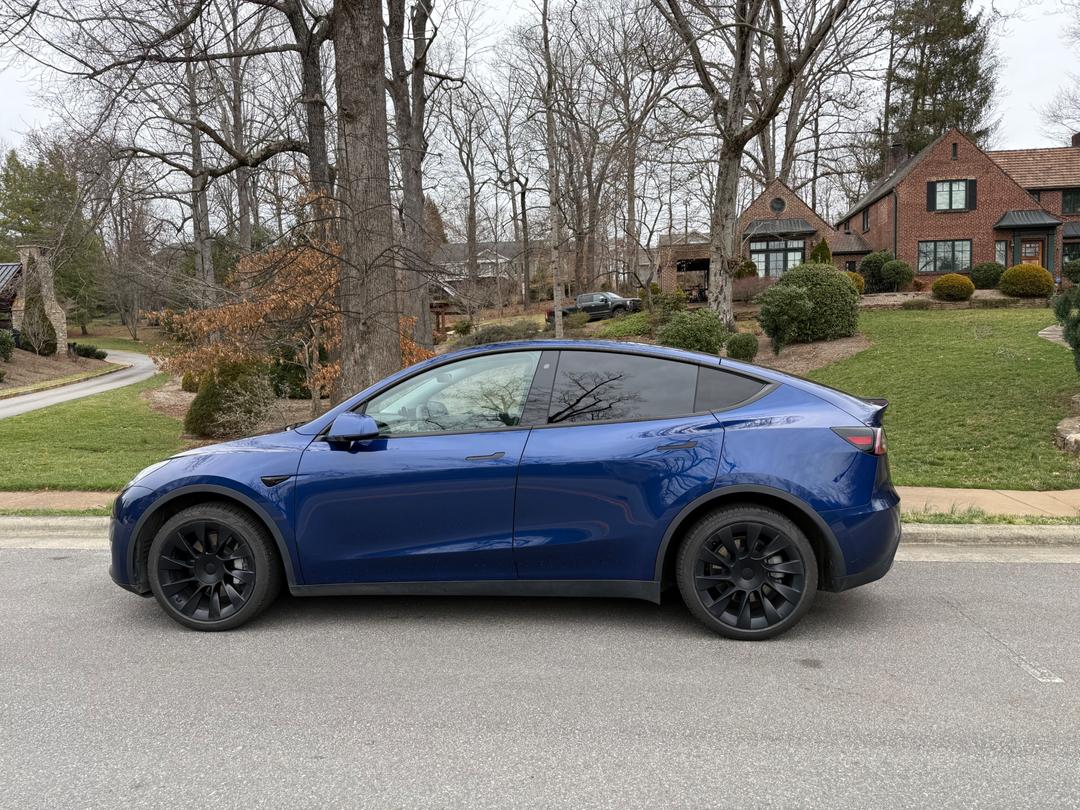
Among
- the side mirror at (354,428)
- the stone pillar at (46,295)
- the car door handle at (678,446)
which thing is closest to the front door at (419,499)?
the side mirror at (354,428)

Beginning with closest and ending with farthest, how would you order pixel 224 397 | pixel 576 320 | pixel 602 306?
1. pixel 224 397
2. pixel 576 320
3. pixel 602 306

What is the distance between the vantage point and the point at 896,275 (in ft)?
102

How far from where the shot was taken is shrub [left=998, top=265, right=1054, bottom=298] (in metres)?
25.4

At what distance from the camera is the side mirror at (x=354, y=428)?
4141 millimetres

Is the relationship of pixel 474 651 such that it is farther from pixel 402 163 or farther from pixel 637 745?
pixel 402 163

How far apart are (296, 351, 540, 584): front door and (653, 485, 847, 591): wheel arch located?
0.89 meters

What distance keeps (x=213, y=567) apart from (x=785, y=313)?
18.1 metres

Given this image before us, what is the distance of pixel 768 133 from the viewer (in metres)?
43.0

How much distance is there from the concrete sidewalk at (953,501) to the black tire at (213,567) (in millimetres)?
4063

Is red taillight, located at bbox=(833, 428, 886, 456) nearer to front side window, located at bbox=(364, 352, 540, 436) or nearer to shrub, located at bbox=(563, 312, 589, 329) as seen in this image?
front side window, located at bbox=(364, 352, 540, 436)

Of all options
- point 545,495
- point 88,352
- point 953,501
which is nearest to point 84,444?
point 545,495

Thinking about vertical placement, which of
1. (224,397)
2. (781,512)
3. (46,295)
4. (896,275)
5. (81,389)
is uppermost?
(46,295)

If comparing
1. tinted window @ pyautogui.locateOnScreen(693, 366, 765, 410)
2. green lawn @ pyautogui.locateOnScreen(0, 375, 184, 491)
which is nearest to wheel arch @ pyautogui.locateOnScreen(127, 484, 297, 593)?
tinted window @ pyautogui.locateOnScreen(693, 366, 765, 410)

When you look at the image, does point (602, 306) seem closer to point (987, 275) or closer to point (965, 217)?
point (987, 275)
